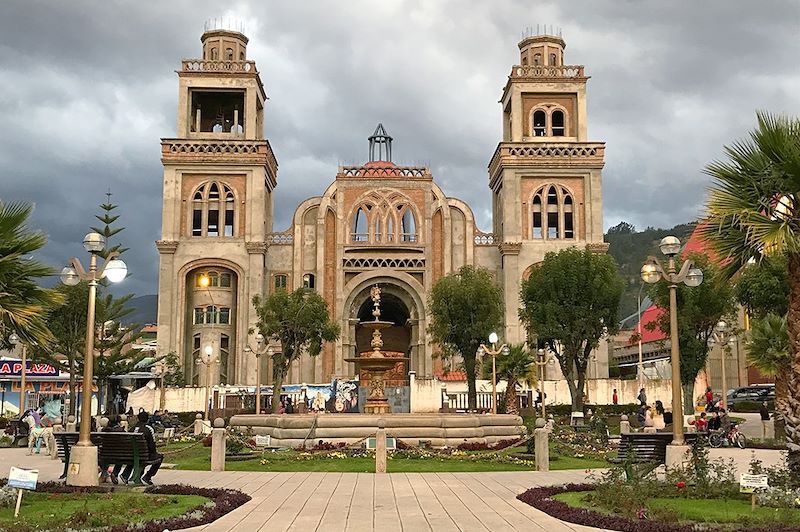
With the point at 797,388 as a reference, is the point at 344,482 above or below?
below

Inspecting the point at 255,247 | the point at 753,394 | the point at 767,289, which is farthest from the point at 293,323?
the point at 753,394

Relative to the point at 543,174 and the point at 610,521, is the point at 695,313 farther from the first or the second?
the point at 610,521

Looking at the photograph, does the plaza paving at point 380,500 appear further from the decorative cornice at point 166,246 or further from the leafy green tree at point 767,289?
the decorative cornice at point 166,246

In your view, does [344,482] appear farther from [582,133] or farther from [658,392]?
[582,133]

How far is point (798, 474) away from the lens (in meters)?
13.7

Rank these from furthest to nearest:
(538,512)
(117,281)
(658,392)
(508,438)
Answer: (658,392), (508,438), (117,281), (538,512)

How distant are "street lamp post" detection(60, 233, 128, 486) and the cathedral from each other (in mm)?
37470

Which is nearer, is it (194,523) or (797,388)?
(194,523)

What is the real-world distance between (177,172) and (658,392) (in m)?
31.2

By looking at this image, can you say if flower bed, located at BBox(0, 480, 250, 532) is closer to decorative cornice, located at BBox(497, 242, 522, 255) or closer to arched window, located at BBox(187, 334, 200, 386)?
arched window, located at BBox(187, 334, 200, 386)

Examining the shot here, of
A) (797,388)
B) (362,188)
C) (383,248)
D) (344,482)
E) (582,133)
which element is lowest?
Result: (344,482)

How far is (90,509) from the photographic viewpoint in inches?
484

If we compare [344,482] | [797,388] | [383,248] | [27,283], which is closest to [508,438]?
[344,482]

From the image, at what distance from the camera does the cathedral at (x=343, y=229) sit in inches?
2144
